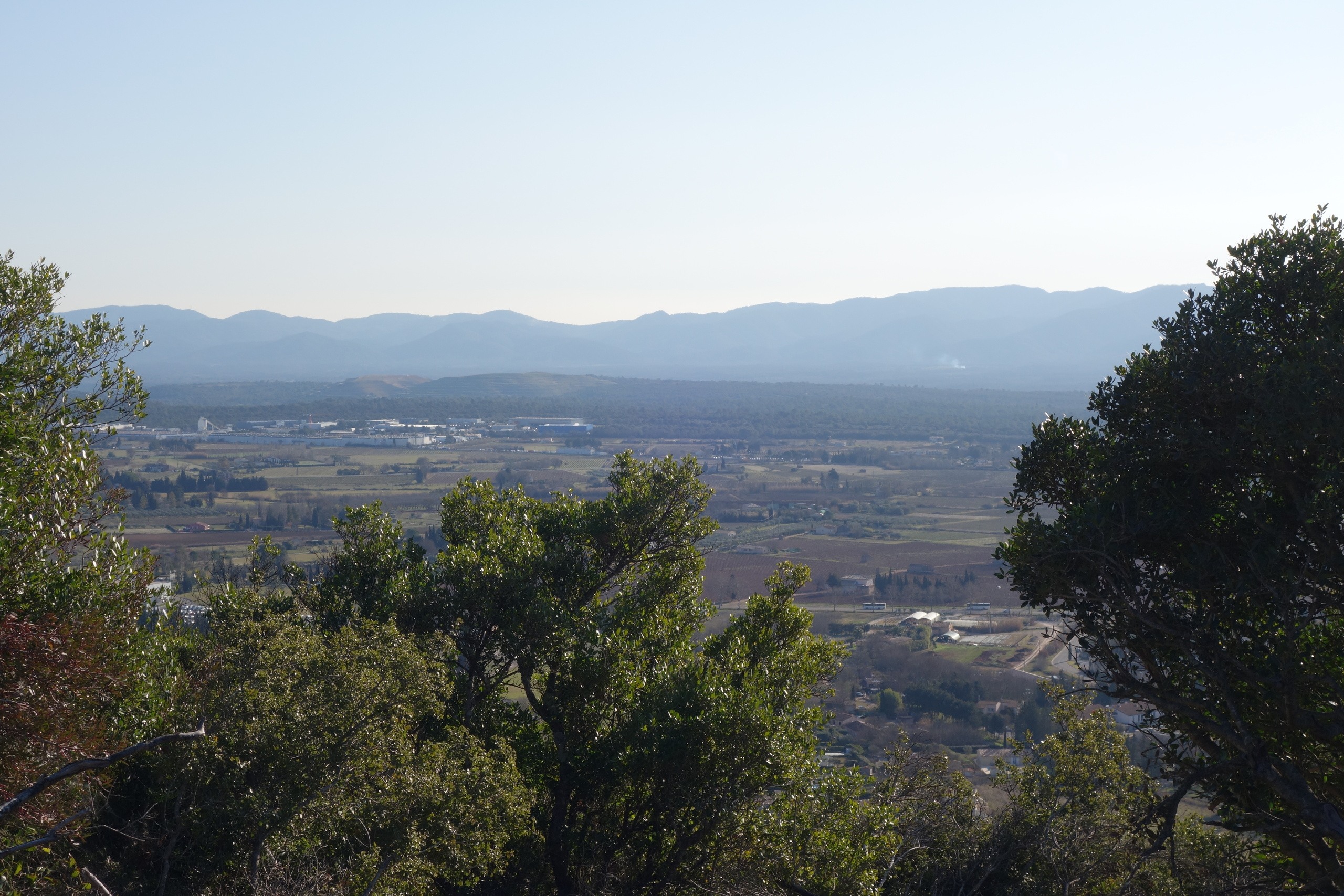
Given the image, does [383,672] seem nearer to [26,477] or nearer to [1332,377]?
[26,477]

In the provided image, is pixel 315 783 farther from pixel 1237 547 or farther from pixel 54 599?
pixel 1237 547

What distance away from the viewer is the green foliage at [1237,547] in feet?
23.2

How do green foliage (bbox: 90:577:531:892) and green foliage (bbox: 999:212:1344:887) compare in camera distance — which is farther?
green foliage (bbox: 90:577:531:892)

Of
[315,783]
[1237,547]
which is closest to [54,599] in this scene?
[315,783]

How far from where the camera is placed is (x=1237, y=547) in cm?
780

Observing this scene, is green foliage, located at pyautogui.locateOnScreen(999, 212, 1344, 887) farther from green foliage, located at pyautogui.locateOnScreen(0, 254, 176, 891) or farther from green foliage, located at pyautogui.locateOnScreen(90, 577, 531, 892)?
green foliage, located at pyautogui.locateOnScreen(0, 254, 176, 891)

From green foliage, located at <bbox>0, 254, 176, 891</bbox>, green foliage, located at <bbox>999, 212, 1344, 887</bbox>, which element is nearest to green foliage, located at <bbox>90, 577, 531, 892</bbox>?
green foliage, located at <bbox>0, 254, 176, 891</bbox>

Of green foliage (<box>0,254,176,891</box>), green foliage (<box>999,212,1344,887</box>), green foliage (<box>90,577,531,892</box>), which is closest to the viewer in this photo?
green foliage (<box>999,212,1344,887</box>)

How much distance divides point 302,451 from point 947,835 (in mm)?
98682

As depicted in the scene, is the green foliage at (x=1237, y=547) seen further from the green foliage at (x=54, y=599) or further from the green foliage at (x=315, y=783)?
the green foliage at (x=54, y=599)

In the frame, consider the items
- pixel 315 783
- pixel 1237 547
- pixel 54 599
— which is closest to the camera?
pixel 1237 547

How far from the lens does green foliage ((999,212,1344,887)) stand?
7.07m

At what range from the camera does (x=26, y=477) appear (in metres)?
8.71

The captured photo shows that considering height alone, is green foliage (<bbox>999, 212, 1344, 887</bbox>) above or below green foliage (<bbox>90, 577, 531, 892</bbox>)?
above
